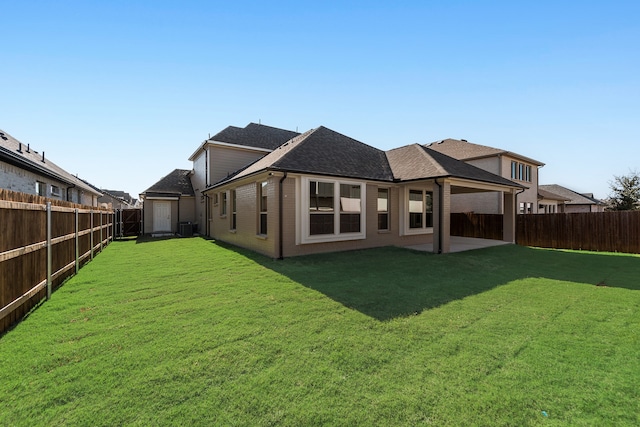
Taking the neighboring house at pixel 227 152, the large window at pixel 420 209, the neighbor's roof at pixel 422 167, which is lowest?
the large window at pixel 420 209

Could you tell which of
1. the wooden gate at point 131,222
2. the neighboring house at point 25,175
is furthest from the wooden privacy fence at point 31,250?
the wooden gate at point 131,222

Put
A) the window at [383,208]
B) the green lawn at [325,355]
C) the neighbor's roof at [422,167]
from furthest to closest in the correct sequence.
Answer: the window at [383,208], the neighbor's roof at [422,167], the green lawn at [325,355]

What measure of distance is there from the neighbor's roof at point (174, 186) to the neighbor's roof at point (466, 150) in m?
22.3

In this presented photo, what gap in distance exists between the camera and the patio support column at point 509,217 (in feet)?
46.9

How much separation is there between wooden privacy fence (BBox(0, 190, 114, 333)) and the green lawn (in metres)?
0.34

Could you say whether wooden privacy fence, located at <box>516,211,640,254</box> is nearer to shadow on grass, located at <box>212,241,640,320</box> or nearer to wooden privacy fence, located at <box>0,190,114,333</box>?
shadow on grass, located at <box>212,241,640,320</box>

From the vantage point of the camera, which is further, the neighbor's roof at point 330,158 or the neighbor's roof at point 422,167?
the neighbor's roof at point 422,167

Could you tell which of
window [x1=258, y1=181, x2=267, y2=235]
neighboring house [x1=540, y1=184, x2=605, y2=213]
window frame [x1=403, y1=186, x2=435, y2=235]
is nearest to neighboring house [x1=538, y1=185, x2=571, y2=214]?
neighboring house [x1=540, y1=184, x2=605, y2=213]

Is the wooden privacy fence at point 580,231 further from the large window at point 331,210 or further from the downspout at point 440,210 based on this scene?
the large window at point 331,210

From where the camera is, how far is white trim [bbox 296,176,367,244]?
9750 mm

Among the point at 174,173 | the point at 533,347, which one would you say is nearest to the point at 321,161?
the point at 533,347

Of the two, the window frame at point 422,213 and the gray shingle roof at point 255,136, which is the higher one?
the gray shingle roof at point 255,136

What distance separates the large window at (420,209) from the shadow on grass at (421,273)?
238 centimetres

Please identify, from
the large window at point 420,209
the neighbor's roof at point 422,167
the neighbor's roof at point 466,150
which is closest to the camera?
the neighbor's roof at point 422,167
